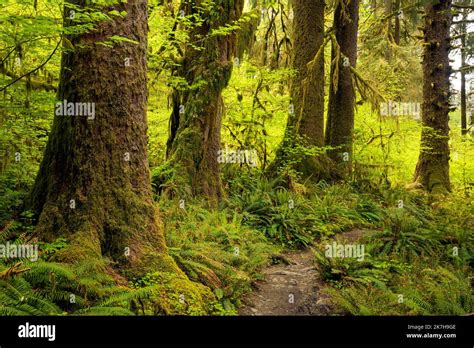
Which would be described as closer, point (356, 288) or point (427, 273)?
point (356, 288)

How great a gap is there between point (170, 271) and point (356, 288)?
3027 mm

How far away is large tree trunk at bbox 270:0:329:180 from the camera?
1227 centimetres

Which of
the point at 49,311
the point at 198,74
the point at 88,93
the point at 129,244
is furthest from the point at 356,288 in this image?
the point at 198,74

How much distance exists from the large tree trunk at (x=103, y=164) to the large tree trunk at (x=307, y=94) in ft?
23.6

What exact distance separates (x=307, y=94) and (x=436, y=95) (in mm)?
4060

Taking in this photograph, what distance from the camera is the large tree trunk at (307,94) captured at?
12.3m

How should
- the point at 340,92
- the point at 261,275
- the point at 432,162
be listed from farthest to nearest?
the point at 340,92 → the point at 432,162 → the point at 261,275

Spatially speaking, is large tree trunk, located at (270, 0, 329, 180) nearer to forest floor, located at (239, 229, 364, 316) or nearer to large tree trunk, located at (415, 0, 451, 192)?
large tree trunk, located at (415, 0, 451, 192)

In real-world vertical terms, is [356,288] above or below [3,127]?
below

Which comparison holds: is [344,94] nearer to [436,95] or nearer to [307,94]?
[307,94]

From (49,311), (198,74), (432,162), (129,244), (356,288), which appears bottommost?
(356,288)

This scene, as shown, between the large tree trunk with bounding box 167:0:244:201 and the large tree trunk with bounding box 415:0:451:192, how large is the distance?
6.69 metres

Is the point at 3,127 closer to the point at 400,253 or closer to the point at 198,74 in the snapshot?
the point at 198,74

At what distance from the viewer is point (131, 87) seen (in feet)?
17.1
